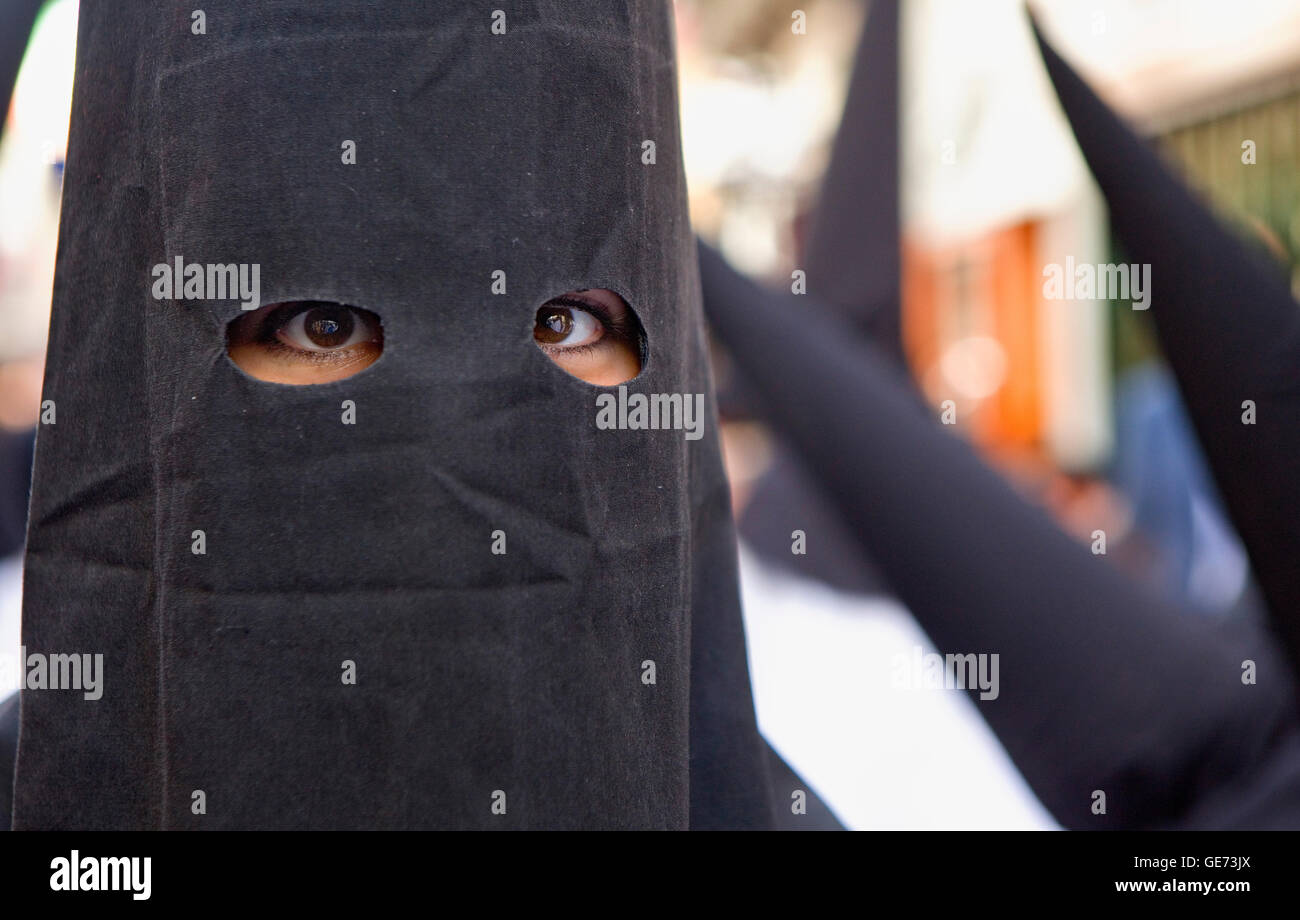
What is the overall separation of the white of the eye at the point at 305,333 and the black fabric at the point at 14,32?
1070 millimetres

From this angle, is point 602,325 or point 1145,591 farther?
point 1145,591

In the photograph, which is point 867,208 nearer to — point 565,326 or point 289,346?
point 565,326

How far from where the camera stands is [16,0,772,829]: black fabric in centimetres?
115

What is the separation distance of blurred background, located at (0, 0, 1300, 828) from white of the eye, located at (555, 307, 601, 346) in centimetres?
72


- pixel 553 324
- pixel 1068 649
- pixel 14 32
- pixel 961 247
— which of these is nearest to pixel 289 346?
pixel 553 324

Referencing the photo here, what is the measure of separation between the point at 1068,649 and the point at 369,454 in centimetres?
132

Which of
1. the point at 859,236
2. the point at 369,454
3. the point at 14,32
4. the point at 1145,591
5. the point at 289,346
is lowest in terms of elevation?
the point at 1145,591

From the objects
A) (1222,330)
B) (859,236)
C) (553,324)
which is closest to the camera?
(553,324)

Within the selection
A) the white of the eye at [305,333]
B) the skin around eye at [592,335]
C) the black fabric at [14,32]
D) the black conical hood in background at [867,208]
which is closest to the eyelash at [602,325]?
the skin around eye at [592,335]

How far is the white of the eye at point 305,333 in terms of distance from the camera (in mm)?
1221

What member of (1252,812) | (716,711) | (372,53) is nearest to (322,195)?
(372,53)

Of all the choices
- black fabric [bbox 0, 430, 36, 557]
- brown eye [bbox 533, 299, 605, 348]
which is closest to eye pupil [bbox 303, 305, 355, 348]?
brown eye [bbox 533, 299, 605, 348]

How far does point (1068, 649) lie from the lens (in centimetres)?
193

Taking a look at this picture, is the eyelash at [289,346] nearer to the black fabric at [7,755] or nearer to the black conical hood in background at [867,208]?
the black fabric at [7,755]
